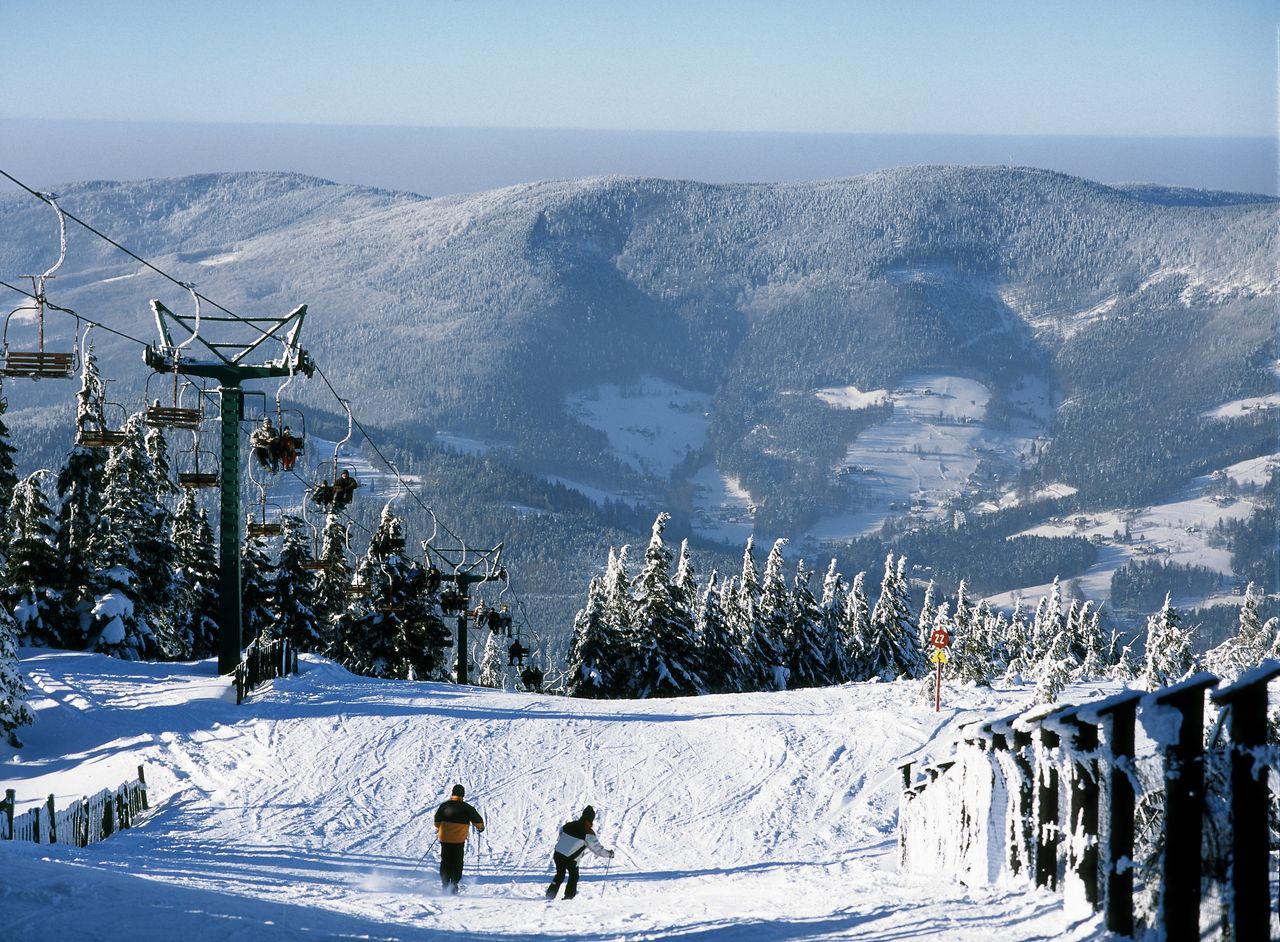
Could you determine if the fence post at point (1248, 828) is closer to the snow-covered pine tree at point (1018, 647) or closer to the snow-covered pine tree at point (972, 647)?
the snow-covered pine tree at point (972, 647)

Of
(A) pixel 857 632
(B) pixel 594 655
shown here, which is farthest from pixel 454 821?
(A) pixel 857 632

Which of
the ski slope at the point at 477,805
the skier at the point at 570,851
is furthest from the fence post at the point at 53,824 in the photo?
the skier at the point at 570,851

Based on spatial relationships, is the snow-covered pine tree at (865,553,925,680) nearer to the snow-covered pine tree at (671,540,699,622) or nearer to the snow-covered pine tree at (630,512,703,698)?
→ the snow-covered pine tree at (671,540,699,622)

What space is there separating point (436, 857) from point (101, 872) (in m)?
5.98

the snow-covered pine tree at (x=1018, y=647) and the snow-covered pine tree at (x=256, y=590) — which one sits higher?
the snow-covered pine tree at (x=256, y=590)

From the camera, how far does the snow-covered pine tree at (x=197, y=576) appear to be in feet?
149

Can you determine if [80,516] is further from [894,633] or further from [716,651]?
[894,633]

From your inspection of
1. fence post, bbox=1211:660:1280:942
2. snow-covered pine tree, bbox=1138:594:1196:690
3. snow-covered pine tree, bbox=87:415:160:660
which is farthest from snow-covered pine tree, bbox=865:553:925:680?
fence post, bbox=1211:660:1280:942

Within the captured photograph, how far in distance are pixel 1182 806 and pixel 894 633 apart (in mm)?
50302

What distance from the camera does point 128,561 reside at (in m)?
37.8

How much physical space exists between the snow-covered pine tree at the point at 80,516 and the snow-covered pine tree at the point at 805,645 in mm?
24713

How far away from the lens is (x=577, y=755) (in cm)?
2253

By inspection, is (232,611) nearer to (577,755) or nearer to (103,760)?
(103,760)

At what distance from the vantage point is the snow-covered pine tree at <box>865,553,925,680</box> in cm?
5581
